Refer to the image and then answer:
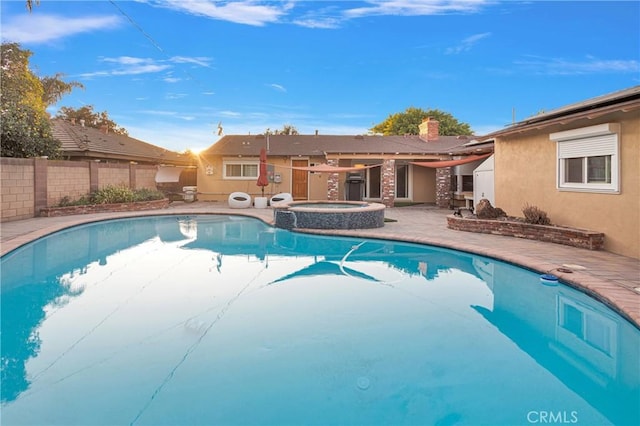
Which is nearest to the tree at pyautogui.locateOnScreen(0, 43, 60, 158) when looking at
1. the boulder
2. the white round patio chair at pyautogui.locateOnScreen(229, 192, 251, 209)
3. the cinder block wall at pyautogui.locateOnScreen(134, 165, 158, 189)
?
the cinder block wall at pyautogui.locateOnScreen(134, 165, 158, 189)

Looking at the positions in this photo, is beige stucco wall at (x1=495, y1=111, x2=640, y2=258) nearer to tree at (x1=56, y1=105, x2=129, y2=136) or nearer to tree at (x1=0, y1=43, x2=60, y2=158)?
tree at (x1=0, y1=43, x2=60, y2=158)

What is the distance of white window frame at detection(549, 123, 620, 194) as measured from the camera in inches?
319

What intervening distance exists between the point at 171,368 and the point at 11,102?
1580cm

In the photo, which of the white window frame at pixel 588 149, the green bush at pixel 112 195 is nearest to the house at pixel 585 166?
the white window frame at pixel 588 149

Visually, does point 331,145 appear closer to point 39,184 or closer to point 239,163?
point 239,163

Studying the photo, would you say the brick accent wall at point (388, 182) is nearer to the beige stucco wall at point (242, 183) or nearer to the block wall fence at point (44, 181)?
the beige stucco wall at point (242, 183)

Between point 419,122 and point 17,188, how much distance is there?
32.3m

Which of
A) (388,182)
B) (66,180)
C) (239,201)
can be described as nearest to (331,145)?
(388,182)

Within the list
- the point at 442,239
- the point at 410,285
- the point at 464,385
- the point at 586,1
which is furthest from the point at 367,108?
the point at 464,385

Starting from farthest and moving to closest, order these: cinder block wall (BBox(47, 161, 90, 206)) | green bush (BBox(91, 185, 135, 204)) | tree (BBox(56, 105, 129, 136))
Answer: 1. tree (BBox(56, 105, 129, 136))
2. green bush (BBox(91, 185, 135, 204))
3. cinder block wall (BBox(47, 161, 90, 206))

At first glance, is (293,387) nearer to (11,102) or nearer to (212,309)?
(212,309)

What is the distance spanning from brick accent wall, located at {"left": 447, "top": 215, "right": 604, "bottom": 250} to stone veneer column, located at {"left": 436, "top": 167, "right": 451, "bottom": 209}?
7.80 m

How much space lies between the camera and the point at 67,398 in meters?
3.30

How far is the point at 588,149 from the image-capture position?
8.90m
